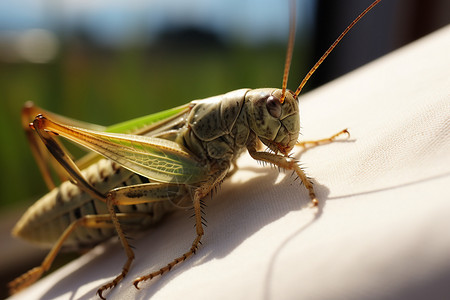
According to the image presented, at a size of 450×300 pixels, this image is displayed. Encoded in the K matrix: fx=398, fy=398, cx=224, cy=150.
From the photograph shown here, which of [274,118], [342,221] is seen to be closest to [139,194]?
[274,118]

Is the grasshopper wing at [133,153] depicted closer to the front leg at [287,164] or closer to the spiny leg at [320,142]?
the front leg at [287,164]

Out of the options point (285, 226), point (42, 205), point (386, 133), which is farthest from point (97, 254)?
point (386, 133)

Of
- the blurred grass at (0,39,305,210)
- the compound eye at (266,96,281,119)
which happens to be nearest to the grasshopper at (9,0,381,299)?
the compound eye at (266,96,281,119)

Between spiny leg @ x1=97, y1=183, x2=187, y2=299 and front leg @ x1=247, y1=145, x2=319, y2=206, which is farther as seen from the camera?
spiny leg @ x1=97, y1=183, x2=187, y2=299

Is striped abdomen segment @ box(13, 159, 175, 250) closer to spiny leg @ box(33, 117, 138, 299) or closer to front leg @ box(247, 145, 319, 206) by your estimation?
spiny leg @ box(33, 117, 138, 299)

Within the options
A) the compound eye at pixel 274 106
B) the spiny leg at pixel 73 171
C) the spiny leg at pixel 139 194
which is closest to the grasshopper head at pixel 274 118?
the compound eye at pixel 274 106

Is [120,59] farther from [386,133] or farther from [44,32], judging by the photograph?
[386,133]

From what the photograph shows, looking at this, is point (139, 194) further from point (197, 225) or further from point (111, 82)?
point (111, 82)
